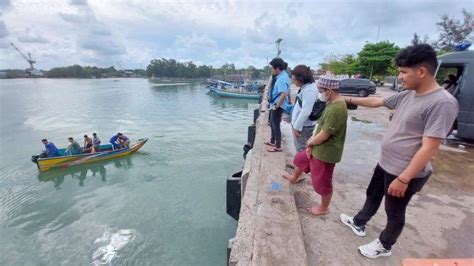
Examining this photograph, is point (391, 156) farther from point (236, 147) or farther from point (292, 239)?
point (236, 147)

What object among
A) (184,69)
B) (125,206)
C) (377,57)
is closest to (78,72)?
(184,69)

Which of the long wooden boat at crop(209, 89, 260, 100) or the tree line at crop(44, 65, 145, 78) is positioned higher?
the tree line at crop(44, 65, 145, 78)

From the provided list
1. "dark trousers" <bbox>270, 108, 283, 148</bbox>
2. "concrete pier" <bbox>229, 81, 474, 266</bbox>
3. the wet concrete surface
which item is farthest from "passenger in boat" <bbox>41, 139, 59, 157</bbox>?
the wet concrete surface

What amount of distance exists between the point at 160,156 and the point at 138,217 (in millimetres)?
5981

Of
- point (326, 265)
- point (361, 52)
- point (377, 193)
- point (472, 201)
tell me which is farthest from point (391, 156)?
point (361, 52)

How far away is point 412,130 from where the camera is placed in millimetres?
1913

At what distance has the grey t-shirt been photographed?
1.72 metres

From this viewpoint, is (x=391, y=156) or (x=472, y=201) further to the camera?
(x=472, y=201)

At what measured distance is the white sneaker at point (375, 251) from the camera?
2363mm

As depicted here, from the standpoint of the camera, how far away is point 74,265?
5.86 meters

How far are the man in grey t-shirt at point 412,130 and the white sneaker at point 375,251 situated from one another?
2.8 inches

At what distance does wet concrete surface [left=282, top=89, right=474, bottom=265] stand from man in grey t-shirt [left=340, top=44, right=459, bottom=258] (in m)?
0.46

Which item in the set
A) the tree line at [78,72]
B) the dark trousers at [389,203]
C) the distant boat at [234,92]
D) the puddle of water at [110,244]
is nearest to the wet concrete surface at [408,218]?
the dark trousers at [389,203]

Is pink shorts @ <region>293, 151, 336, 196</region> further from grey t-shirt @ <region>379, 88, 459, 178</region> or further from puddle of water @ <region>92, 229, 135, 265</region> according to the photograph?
puddle of water @ <region>92, 229, 135, 265</region>
